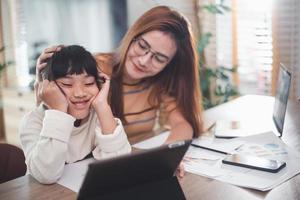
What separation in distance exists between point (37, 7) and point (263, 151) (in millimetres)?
2338

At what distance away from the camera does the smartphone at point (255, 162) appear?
115 centimetres

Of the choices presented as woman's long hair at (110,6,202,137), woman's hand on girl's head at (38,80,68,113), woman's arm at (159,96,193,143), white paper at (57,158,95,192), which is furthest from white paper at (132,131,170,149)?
woman's hand on girl's head at (38,80,68,113)

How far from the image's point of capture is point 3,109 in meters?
3.64

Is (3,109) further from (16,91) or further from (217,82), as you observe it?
(217,82)

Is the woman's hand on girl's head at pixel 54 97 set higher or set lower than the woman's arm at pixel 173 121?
higher

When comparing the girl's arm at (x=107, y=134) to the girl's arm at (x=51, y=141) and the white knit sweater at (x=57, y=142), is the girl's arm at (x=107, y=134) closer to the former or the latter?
the white knit sweater at (x=57, y=142)

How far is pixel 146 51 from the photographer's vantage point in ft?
5.13

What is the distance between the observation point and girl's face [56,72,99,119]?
1.23 meters

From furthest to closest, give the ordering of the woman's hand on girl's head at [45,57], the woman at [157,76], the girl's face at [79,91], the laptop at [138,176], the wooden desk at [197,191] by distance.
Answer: the woman at [157,76] < the woman's hand on girl's head at [45,57] < the girl's face at [79,91] < the wooden desk at [197,191] < the laptop at [138,176]

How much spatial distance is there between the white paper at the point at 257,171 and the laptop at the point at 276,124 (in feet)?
0.36

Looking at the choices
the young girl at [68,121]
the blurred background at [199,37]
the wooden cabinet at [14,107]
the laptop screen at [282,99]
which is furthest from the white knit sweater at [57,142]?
the wooden cabinet at [14,107]

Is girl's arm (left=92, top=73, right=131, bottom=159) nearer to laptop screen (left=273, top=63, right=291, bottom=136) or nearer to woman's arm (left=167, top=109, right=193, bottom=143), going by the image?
woman's arm (left=167, top=109, right=193, bottom=143)

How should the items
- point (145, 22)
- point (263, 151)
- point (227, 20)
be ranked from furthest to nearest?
point (227, 20) → point (145, 22) → point (263, 151)

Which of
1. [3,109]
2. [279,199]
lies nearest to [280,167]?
[279,199]
